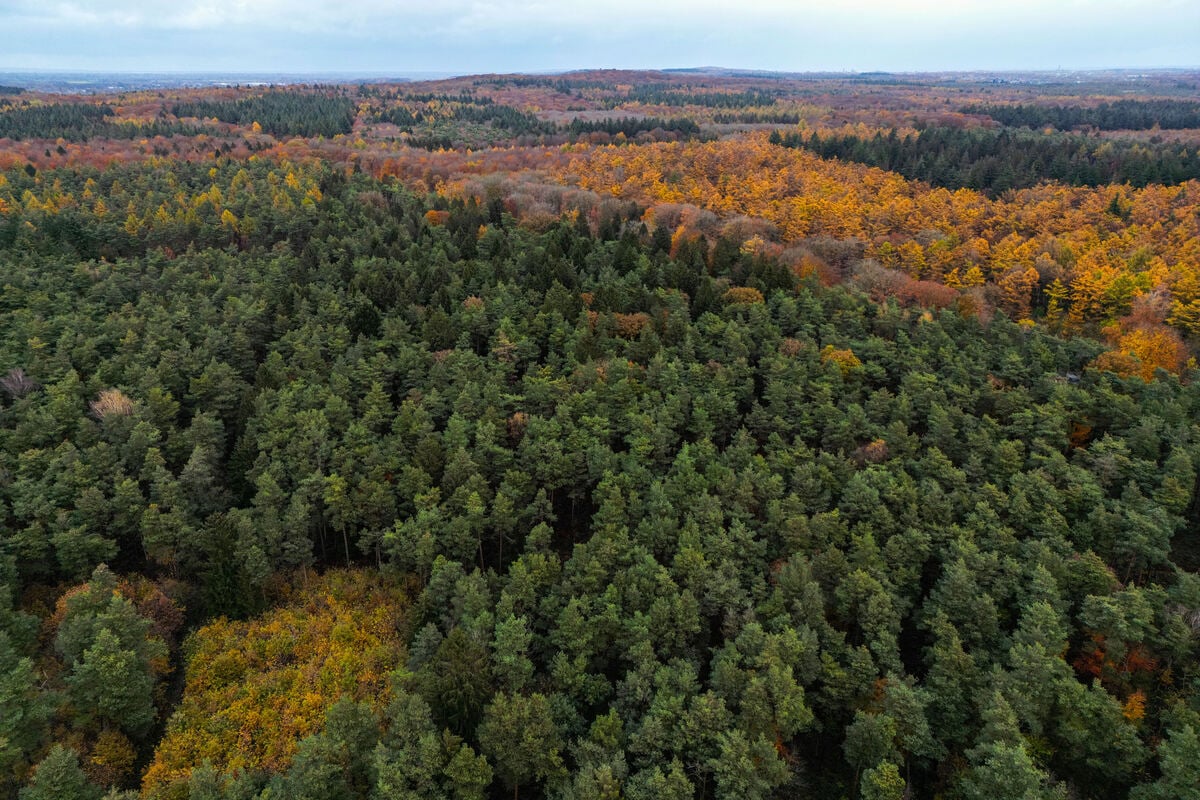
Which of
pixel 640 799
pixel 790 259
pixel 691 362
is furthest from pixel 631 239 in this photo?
pixel 640 799

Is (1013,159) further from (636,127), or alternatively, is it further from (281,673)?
(281,673)

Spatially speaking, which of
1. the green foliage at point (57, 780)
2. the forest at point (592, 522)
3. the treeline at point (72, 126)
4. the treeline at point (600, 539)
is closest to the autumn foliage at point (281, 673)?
the forest at point (592, 522)

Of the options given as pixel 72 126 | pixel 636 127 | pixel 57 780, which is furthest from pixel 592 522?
pixel 72 126

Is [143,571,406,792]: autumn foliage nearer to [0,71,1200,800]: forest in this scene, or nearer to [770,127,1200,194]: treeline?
[0,71,1200,800]: forest

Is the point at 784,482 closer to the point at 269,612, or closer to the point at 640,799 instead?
the point at 640,799

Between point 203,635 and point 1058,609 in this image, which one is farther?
point 203,635

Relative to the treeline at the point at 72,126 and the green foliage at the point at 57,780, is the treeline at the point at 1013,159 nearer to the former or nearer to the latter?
the green foliage at the point at 57,780

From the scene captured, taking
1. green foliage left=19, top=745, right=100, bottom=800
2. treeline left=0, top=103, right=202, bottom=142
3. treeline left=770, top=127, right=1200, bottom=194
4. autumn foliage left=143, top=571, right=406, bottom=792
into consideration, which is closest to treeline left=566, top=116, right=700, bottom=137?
treeline left=770, top=127, right=1200, bottom=194

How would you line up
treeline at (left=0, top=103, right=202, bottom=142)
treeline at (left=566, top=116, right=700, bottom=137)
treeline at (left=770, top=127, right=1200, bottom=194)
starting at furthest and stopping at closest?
treeline at (left=566, top=116, right=700, bottom=137), treeline at (left=0, top=103, right=202, bottom=142), treeline at (left=770, top=127, right=1200, bottom=194)
